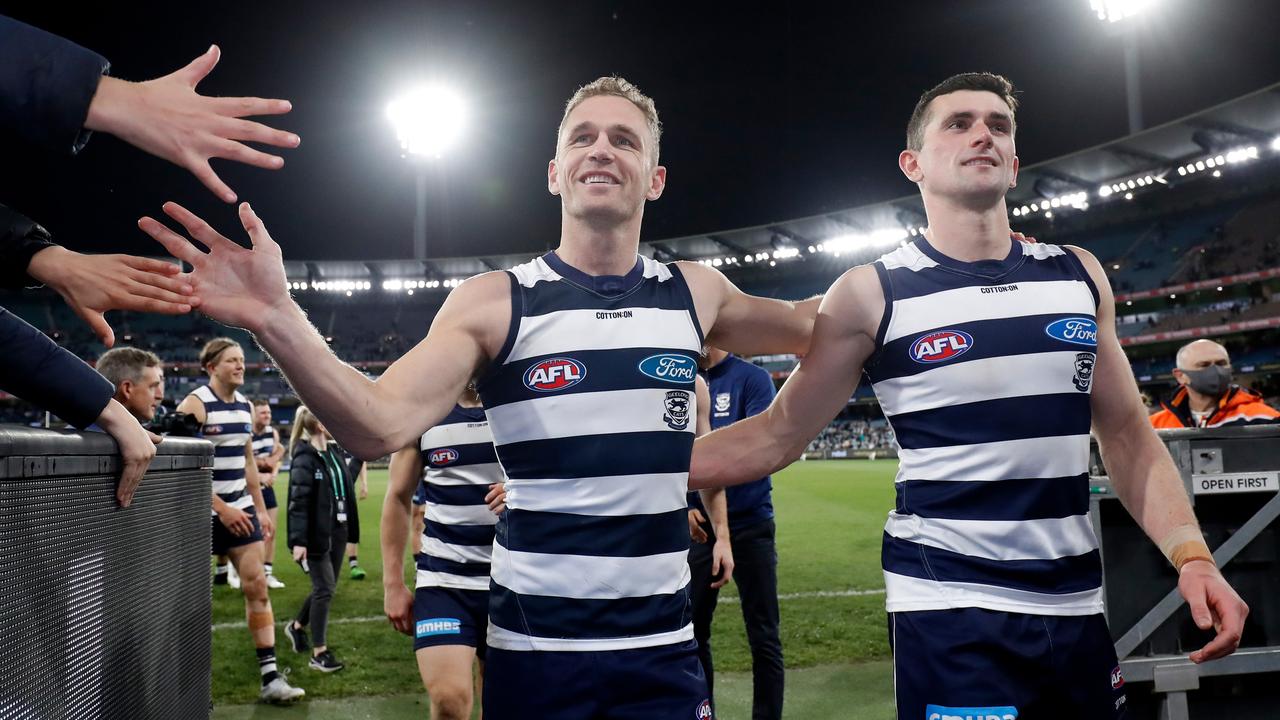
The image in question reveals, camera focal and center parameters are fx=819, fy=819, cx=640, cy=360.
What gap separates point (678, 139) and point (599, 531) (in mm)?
38497

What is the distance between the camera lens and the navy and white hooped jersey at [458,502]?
12.3ft

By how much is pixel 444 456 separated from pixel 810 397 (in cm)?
211

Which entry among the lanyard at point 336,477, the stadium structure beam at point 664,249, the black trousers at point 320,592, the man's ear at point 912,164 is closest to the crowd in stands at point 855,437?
the stadium structure beam at point 664,249

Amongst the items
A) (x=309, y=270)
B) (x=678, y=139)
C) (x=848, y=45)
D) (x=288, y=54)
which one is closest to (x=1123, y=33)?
(x=848, y=45)

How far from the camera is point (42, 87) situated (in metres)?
1.33

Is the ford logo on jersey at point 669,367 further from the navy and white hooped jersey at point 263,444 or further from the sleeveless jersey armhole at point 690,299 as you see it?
the navy and white hooped jersey at point 263,444

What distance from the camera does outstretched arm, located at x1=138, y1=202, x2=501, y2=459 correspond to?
1.62m

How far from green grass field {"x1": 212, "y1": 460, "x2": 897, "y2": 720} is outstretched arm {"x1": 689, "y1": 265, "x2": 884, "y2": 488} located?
3.51m

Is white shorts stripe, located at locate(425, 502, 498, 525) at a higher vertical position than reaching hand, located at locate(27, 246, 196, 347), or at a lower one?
lower

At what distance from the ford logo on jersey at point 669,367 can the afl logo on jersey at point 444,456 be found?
2.08 metres

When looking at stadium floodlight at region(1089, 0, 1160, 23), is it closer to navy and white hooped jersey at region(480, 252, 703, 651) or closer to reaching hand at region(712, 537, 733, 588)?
reaching hand at region(712, 537, 733, 588)

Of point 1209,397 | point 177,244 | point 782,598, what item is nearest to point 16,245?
point 177,244

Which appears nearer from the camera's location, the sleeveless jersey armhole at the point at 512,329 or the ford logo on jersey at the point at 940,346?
the sleeveless jersey armhole at the point at 512,329

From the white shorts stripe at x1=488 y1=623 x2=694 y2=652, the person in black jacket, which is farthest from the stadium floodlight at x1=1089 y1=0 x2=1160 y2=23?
the white shorts stripe at x1=488 y1=623 x2=694 y2=652
